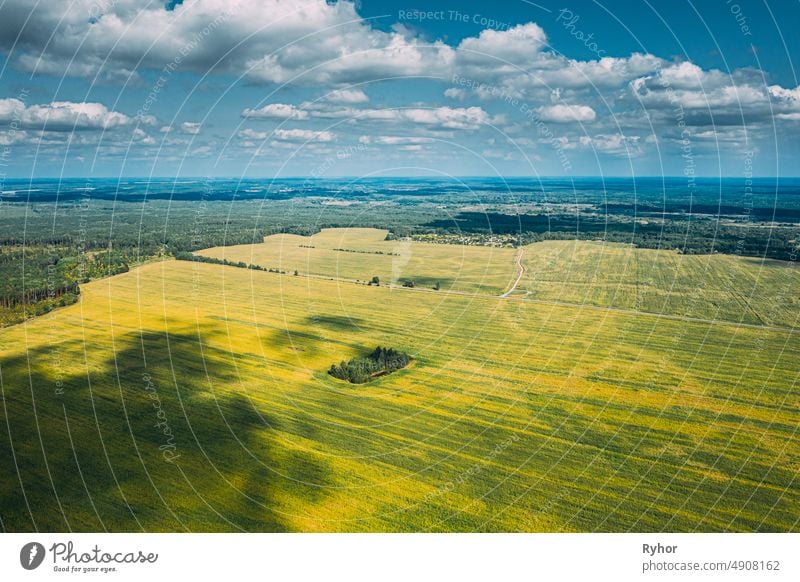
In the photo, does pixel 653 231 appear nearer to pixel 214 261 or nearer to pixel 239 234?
pixel 239 234

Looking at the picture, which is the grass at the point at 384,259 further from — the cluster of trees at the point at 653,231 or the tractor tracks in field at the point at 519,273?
the cluster of trees at the point at 653,231

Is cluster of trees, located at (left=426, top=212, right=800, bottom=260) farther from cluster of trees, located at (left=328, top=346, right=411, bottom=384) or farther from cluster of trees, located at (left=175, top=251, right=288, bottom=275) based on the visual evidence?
A: cluster of trees, located at (left=328, top=346, right=411, bottom=384)

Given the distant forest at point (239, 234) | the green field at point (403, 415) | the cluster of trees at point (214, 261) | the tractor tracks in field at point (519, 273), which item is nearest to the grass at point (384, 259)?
the tractor tracks in field at point (519, 273)

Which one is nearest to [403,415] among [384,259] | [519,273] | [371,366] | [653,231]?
[371,366]

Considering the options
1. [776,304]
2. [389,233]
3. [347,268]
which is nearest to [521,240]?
[389,233]

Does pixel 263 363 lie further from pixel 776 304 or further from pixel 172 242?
pixel 172 242

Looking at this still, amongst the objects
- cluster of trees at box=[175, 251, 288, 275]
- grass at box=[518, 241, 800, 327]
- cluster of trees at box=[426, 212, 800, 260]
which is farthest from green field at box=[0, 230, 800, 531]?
cluster of trees at box=[426, 212, 800, 260]
